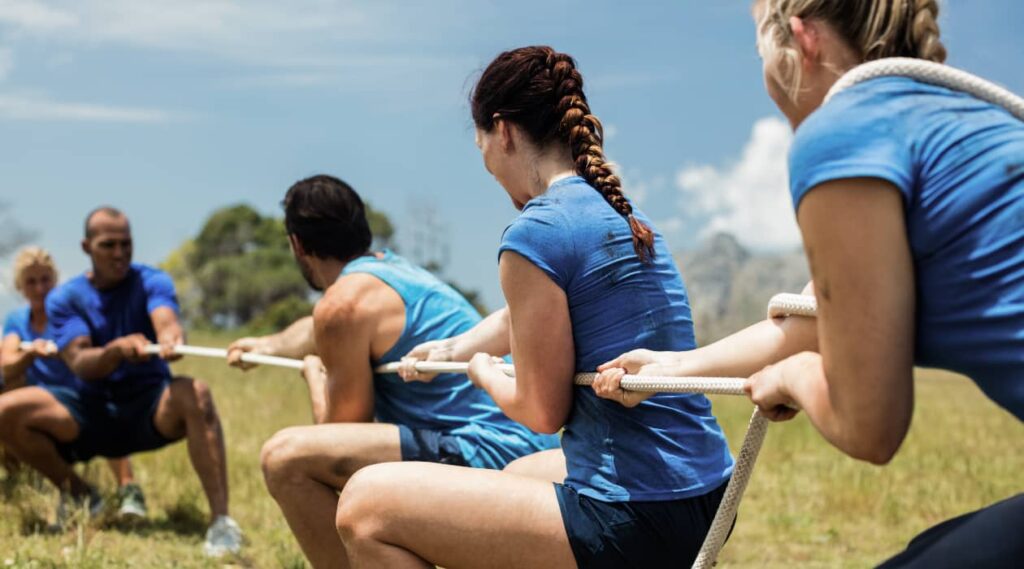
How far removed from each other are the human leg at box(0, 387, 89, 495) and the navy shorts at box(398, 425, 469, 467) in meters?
3.47

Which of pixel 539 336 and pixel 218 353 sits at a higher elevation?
pixel 539 336

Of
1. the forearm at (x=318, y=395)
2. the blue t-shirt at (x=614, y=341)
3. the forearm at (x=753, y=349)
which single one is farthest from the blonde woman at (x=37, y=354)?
the forearm at (x=753, y=349)

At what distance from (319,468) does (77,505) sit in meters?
3.39

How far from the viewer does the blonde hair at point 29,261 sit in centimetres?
820

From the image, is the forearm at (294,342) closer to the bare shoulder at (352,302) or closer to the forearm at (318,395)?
the forearm at (318,395)

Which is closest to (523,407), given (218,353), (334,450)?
(334,450)

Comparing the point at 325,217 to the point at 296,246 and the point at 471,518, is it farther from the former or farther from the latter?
the point at 471,518

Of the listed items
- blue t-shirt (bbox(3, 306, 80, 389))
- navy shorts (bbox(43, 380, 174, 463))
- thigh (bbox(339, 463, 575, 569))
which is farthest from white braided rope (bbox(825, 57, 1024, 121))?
blue t-shirt (bbox(3, 306, 80, 389))

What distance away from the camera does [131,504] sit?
682 centimetres

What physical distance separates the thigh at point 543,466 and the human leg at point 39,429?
160 inches

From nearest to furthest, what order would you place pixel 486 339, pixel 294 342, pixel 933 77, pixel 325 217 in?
pixel 933 77
pixel 486 339
pixel 325 217
pixel 294 342

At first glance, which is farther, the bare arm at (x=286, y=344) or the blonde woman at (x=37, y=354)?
the blonde woman at (x=37, y=354)

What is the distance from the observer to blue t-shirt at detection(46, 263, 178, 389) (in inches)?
273

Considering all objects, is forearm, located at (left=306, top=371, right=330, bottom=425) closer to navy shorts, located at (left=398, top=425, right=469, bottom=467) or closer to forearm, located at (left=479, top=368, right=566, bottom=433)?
navy shorts, located at (left=398, top=425, right=469, bottom=467)
